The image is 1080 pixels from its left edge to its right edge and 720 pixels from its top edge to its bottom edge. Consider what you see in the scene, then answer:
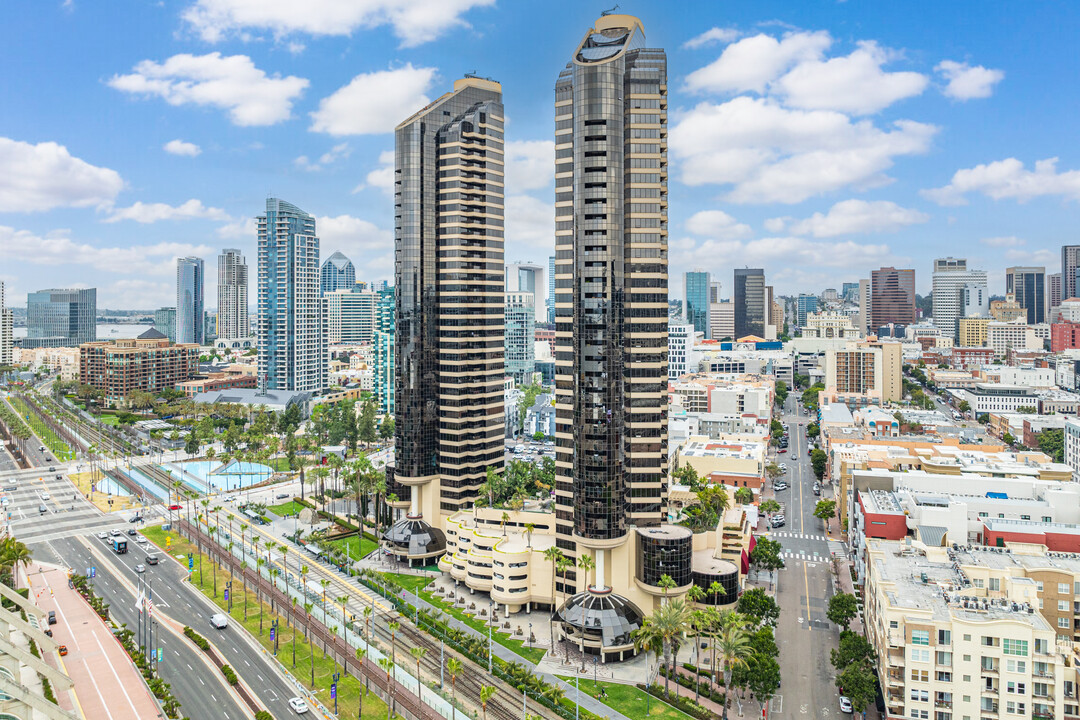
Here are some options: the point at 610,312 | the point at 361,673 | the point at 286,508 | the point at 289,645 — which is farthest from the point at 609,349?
the point at 286,508

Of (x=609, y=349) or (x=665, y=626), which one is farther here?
(x=609, y=349)

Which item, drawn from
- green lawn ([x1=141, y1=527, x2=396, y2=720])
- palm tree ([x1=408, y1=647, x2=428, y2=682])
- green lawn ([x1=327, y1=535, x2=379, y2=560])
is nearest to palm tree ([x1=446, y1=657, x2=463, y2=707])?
palm tree ([x1=408, y1=647, x2=428, y2=682])

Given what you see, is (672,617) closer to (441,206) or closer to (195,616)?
(195,616)

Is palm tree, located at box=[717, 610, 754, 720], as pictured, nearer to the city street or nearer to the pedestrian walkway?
the city street

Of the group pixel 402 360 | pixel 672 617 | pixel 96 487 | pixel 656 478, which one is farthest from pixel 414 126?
pixel 96 487

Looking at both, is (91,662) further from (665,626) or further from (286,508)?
(286,508)

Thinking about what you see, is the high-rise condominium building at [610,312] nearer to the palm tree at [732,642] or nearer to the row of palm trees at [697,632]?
the row of palm trees at [697,632]
